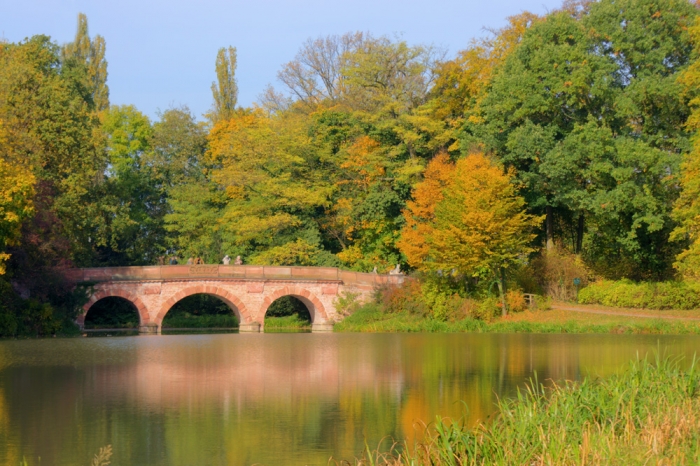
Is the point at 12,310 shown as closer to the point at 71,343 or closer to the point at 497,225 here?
the point at 71,343

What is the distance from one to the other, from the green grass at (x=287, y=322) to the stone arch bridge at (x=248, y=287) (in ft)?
13.7

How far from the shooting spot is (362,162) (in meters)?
43.5

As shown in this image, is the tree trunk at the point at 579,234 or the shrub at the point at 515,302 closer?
the shrub at the point at 515,302

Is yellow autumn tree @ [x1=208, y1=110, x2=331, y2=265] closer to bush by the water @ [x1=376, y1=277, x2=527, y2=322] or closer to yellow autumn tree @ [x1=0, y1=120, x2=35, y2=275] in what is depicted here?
bush by the water @ [x1=376, y1=277, x2=527, y2=322]

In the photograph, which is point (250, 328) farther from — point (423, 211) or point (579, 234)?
point (579, 234)

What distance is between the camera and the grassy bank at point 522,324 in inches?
1189

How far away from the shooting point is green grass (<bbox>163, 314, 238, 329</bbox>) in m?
45.8

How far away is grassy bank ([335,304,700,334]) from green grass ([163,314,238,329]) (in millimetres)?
9101

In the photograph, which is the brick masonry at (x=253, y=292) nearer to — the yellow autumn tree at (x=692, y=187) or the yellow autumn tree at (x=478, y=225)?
the yellow autumn tree at (x=478, y=225)

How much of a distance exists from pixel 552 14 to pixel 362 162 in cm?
1183

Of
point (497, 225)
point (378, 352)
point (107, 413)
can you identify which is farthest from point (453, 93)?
point (107, 413)

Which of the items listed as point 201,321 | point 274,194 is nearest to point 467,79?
point 274,194

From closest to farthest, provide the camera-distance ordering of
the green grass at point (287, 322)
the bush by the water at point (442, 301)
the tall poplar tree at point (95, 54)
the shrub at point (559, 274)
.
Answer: the bush by the water at point (442, 301)
the shrub at point (559, 274)
the green grass at point (287, 322)
the tall poplar tree at point (95, 54)

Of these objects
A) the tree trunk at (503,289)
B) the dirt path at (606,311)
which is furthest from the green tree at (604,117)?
the tree trunk at (503,289)
